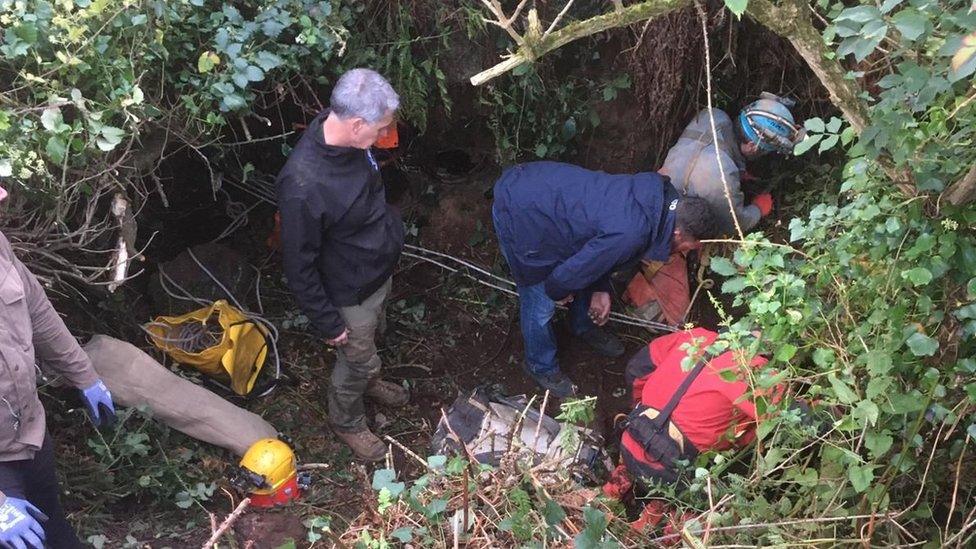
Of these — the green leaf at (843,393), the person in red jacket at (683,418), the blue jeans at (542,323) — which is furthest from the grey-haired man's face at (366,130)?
the green leaf at (843,393)

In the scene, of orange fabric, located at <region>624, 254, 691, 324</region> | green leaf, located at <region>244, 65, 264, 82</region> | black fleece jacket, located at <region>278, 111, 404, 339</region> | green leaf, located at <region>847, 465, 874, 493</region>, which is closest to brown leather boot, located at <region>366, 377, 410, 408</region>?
black fleece jacket, located at <region>278, 111, 404, 339</region>

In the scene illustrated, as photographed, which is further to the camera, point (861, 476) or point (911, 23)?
point (861, 476)

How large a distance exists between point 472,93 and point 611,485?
9.00ft

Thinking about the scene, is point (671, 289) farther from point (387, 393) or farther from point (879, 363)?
point (879, 363)

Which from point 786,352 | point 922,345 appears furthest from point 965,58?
point 786,352

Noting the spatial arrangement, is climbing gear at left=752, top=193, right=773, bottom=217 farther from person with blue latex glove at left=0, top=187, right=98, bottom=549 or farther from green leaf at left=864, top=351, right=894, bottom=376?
person with blue latex glove at left=0, top=187, right=98, bottom=549

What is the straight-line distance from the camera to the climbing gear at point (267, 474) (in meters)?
3.48

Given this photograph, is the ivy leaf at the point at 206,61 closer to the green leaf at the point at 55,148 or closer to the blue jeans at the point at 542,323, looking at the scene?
the green leaf at the point at 55,148

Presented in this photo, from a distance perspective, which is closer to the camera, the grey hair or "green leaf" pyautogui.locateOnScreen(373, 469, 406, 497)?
"green leaf" pyautogui.locateOnScreen(373, 469, 406, 497)

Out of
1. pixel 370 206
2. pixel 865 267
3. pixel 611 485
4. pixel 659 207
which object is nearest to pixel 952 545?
pixel 865 267

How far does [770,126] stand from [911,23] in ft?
9.14

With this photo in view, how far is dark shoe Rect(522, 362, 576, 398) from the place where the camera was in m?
4.71

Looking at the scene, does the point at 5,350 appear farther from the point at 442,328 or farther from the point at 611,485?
the point at 442,328

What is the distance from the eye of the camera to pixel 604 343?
4957 mm
